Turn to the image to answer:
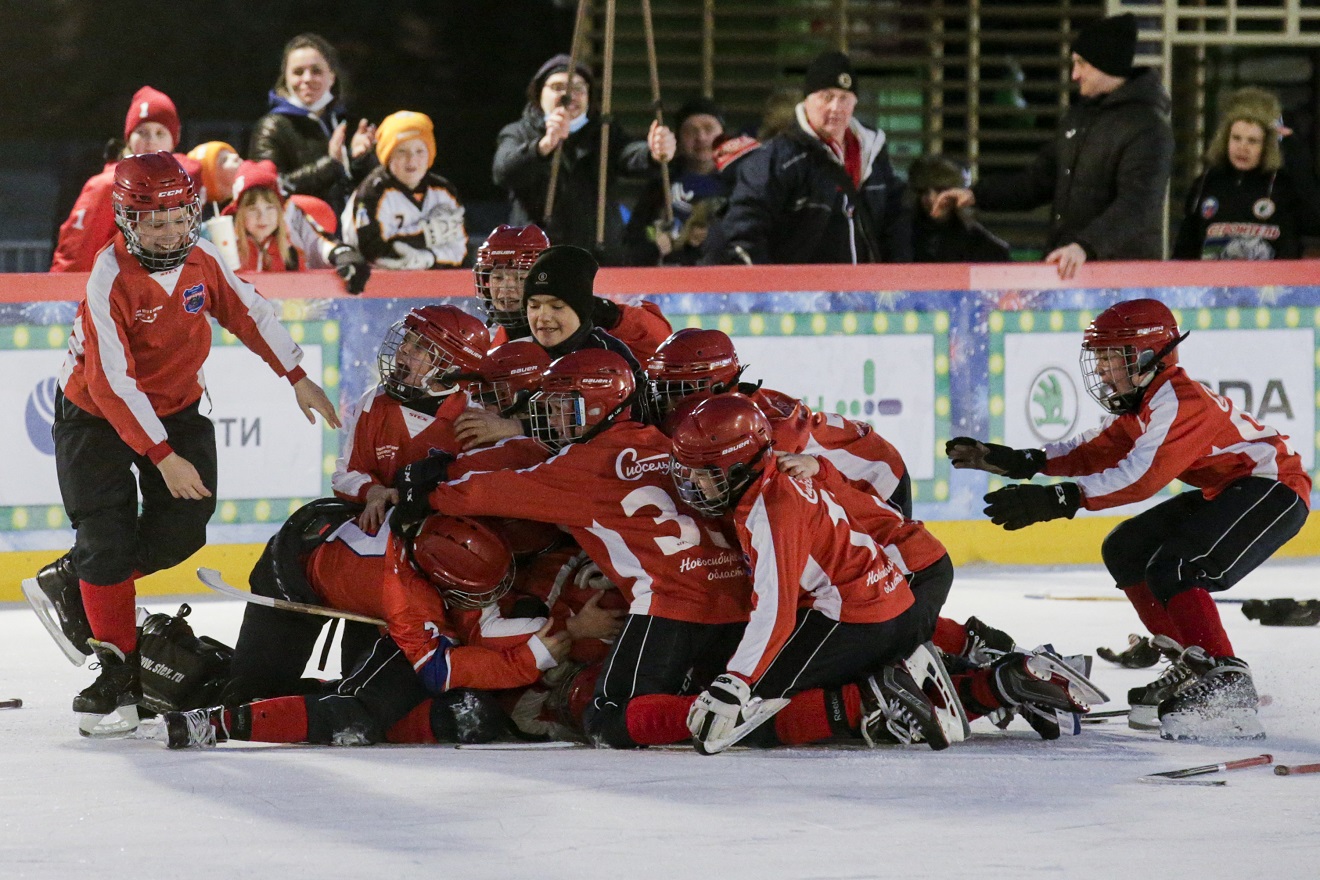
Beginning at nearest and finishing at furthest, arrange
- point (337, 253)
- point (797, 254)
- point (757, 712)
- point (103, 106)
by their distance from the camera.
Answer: point (757, 712), point (337, 253), point (797, 254), point (103, 106)

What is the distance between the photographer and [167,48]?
1195cm

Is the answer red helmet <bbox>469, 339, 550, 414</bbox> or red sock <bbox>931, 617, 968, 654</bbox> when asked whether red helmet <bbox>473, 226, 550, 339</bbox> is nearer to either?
red helmet <bbox>469, 339, 550, 414</bbox>

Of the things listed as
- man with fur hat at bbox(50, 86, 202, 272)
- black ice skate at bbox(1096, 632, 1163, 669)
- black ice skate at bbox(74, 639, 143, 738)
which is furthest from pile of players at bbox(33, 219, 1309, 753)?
man with fur hat at bbox(50, 86, 202, 272)

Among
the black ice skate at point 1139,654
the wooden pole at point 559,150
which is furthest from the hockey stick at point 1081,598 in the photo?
the wooden pole at point 559,150

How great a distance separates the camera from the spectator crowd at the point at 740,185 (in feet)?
29.0

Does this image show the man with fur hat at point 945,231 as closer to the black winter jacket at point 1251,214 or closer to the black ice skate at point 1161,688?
the black winter jacket at point 1251,214

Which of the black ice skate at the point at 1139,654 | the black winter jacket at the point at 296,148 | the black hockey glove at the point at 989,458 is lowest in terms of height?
the black ice skate at the point at 1139,654

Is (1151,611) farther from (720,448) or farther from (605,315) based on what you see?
(605,315)

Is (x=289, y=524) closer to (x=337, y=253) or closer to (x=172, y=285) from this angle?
(x=172, y=285)

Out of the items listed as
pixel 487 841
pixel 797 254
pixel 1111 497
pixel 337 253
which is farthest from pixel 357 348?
pixel 487 841

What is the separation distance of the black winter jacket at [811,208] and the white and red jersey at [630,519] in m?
3.97

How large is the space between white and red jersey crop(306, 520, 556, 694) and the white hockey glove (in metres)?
3.50

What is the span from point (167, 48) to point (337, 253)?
13.7 ft

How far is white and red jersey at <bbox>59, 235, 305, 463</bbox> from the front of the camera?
5.59m
